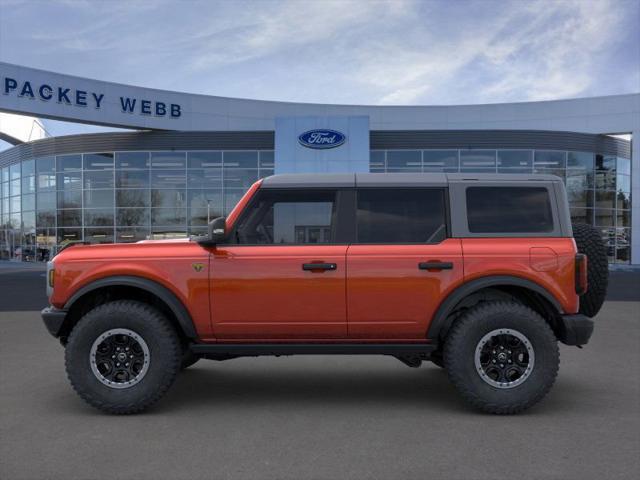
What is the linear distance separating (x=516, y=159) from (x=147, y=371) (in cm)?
2462

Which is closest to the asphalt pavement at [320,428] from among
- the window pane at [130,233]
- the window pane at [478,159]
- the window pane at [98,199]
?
the window pane at [478,159]

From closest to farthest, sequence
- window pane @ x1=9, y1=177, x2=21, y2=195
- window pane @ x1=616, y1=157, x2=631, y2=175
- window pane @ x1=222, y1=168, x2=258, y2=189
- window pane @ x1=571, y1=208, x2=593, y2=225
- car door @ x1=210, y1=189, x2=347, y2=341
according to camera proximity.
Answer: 1. car door @ x1=210, y1=189, x2=347, y2=341
2. window pane @ x1=222, y1=168, x2=258, y2=189
3. window pane @ x1=571, y1=208, x2=593, y2=225
4. window pane @ x1=616, y1=157, x2=631, y2=175
5. window pane @ x1=9, y1=177, x2=21, y2=195

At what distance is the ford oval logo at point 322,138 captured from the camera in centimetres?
2383

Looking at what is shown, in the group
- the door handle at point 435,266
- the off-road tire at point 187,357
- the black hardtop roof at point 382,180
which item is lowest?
the off-road tire at point 187,357

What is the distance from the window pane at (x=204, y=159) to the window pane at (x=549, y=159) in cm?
1544

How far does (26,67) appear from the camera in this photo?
78.0 ft

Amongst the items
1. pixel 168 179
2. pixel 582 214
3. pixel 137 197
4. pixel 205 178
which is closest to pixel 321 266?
pixel 205 178

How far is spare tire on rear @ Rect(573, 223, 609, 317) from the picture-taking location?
4629 millimetres

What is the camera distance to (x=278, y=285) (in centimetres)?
432

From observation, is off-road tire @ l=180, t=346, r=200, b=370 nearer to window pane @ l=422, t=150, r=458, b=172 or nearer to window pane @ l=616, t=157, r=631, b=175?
window pane @ l=422, t=150, r=458, b=172

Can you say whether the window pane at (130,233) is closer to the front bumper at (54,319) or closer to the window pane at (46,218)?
the window pane at (46,218)

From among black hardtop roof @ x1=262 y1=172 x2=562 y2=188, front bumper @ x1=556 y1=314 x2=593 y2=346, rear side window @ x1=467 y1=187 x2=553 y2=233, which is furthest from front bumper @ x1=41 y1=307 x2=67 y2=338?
front bumper @ x1=556 y1=314 x2=593 y2=346

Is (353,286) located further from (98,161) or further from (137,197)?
(98,161)

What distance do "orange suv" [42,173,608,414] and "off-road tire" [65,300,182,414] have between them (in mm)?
11
